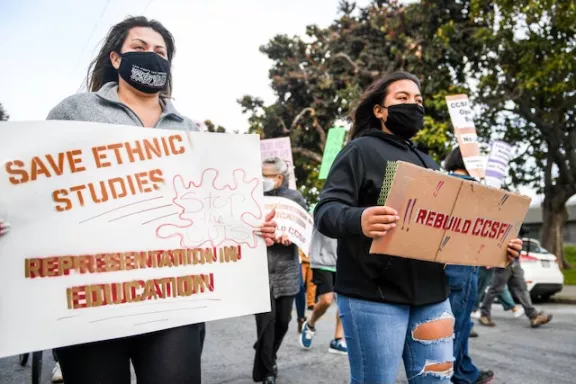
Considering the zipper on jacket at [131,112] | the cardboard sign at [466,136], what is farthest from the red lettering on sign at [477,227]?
the cardboard sign at [466,136]

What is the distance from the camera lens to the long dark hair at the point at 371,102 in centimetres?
243

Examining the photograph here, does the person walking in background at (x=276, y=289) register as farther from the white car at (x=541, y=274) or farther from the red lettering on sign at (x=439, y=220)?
the white car at (x=541, y=274)

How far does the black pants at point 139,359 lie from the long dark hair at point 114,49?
1051 millimetres

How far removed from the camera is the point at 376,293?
2.01 meters

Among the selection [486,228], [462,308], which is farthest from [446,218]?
[462,308]

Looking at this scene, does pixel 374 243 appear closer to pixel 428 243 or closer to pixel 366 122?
pixel 428 243

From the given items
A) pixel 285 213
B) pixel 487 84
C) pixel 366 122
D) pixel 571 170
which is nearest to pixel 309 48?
pixel 487 84

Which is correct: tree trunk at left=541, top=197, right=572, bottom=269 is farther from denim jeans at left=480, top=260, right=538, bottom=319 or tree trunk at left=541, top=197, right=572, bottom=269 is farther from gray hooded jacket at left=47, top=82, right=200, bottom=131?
gray hooded jacket at left=47, top=82, right=200, bottom=131

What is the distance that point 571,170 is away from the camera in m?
16.6

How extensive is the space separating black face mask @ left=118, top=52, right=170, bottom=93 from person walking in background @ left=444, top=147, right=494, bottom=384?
7.42 ft

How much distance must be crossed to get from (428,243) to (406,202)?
0.22m

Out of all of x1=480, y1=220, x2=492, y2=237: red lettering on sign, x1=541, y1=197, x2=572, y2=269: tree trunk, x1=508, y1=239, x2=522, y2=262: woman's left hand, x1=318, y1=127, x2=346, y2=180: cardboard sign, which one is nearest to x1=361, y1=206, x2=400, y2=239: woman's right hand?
x1=480, y1=220, x2=492, y2=237: red lettering on sign

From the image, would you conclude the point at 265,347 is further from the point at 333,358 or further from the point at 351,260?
the point at 351,260

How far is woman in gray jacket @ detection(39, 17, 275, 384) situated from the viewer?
1.73m
